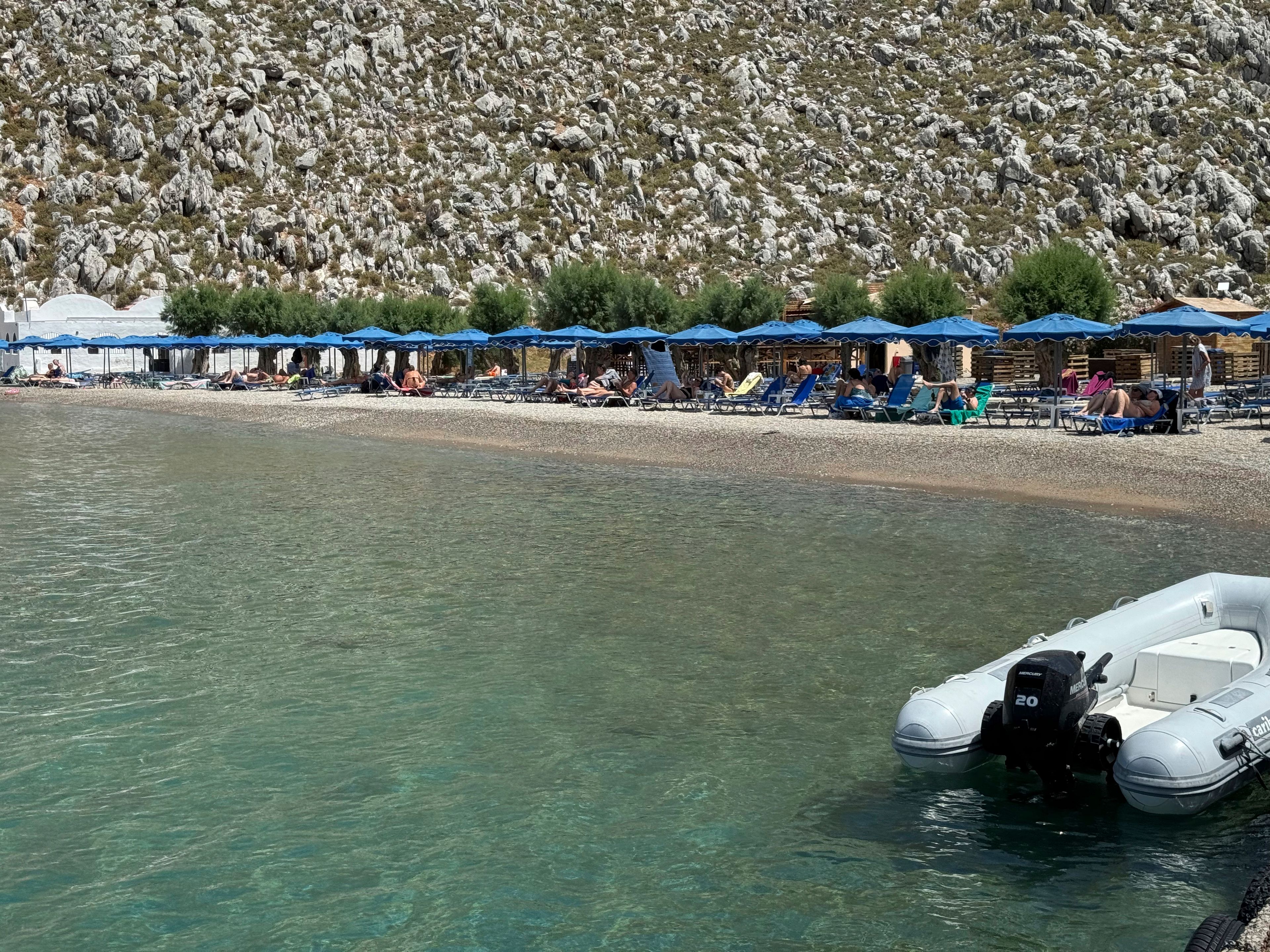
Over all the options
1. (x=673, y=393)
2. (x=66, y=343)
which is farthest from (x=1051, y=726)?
(x=66, y=343)

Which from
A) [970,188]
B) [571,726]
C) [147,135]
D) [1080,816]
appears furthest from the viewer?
[147,135]

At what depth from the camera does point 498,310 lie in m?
46.1

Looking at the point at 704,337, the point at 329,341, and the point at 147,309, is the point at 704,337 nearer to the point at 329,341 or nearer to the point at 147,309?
the point at 329,341

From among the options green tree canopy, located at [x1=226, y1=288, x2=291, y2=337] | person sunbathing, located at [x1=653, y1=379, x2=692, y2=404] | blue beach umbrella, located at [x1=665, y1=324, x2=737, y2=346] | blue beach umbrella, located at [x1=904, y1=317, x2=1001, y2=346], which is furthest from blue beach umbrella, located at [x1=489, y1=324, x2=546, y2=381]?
green tree canopy, located at [x1=226, y1=288, x2=291, y2=337]

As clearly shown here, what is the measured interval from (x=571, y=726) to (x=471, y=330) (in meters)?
31.6

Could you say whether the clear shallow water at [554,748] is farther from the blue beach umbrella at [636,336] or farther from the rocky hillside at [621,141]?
the rocky hillside at [621,141]

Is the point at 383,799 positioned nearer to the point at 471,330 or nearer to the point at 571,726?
the point at 571,726

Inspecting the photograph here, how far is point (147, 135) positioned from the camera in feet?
228

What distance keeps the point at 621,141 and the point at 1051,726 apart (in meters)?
68.4

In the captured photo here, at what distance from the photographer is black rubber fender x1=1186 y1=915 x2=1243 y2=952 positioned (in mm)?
4043

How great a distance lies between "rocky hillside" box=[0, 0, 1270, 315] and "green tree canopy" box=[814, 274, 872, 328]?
17.8 metres

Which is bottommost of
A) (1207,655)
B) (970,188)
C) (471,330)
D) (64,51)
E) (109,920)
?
(109,920)

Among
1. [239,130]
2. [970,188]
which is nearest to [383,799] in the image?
[970,188]

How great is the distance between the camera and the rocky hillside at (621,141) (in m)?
62.8
